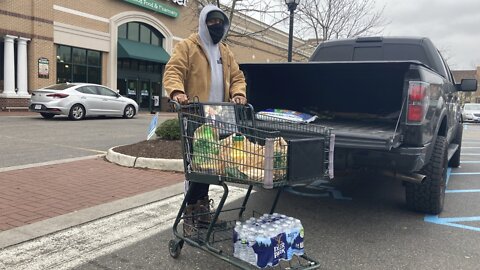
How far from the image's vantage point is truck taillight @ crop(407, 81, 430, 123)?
13.4 feet

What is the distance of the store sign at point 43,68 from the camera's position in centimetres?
2034

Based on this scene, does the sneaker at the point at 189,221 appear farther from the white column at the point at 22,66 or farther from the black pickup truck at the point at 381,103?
the white column at the point at 22,66

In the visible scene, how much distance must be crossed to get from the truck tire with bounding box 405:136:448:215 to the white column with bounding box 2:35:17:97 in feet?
62.5

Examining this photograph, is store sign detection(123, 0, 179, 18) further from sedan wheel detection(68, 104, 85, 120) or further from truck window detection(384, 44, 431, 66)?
truck window detection(384, 44, 431, 66)

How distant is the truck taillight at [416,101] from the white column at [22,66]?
19.5 meters

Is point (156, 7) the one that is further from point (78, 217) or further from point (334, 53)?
point (78, 217)

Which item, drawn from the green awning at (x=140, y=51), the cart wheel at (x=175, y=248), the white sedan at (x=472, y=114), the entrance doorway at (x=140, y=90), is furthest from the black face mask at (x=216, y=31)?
the white sedan at (x=472, y=114)

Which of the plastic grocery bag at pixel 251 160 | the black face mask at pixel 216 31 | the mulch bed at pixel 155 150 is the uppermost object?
the black face mask at pixel 216 31

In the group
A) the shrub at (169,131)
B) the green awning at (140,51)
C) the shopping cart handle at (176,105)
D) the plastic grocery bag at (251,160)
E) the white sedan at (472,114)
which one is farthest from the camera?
the white sedan at (472,114)

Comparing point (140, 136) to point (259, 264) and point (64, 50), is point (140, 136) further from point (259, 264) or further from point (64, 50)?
point (64, 50)

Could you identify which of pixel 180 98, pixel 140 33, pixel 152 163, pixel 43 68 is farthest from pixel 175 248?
pixel 140 33

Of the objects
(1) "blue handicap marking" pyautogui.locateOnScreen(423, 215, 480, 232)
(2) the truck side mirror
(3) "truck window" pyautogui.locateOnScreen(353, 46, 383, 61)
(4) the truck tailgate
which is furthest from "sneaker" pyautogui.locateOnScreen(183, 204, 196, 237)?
(2) the truck side mirror

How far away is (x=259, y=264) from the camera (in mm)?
2938

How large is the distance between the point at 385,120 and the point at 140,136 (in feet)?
25.6
